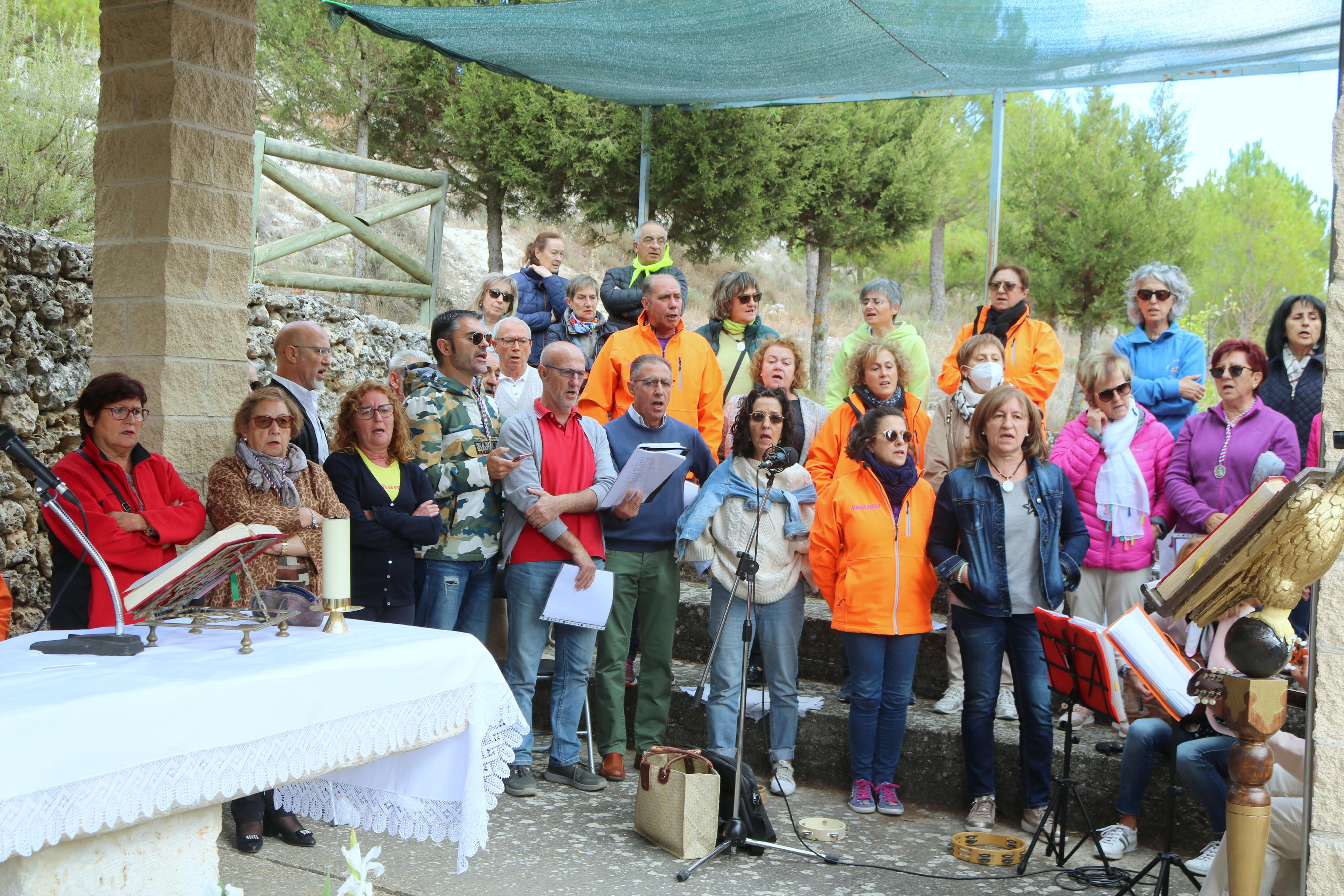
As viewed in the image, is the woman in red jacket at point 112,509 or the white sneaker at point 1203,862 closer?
the woman in red jacket at point 112,509

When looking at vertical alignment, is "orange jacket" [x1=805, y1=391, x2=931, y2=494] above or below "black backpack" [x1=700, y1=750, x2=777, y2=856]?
above

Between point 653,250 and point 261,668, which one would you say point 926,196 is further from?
point 261,668

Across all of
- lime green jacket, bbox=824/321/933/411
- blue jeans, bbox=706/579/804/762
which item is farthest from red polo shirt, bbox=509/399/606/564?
lime green jacket, bbox=824/321/933/411

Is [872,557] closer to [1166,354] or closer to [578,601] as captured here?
[578,601]

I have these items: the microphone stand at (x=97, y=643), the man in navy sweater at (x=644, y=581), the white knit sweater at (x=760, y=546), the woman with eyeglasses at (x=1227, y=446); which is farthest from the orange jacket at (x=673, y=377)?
the microphone stand at (x=97, y=643)

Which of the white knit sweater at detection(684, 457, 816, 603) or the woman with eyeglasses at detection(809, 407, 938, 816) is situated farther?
the white knit sweater at detection(684, 457, 816, 603)

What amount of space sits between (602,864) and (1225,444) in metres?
3.23

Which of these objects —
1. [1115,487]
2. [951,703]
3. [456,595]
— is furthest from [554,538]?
[1115,487]

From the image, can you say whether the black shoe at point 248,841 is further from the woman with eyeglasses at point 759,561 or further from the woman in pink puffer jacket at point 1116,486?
the woman in pink puffer jacket at point 1116,486

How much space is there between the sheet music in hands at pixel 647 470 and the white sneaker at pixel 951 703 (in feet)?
5.79

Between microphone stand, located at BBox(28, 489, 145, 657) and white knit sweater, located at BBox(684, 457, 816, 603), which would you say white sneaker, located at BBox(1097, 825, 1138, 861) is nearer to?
white knit sweater, located at BBox(684, 457, 816, 603)

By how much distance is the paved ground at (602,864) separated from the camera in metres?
3.93

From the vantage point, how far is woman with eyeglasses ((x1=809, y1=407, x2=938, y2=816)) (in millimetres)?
4789

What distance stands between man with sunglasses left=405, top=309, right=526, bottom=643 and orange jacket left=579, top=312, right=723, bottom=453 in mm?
875
